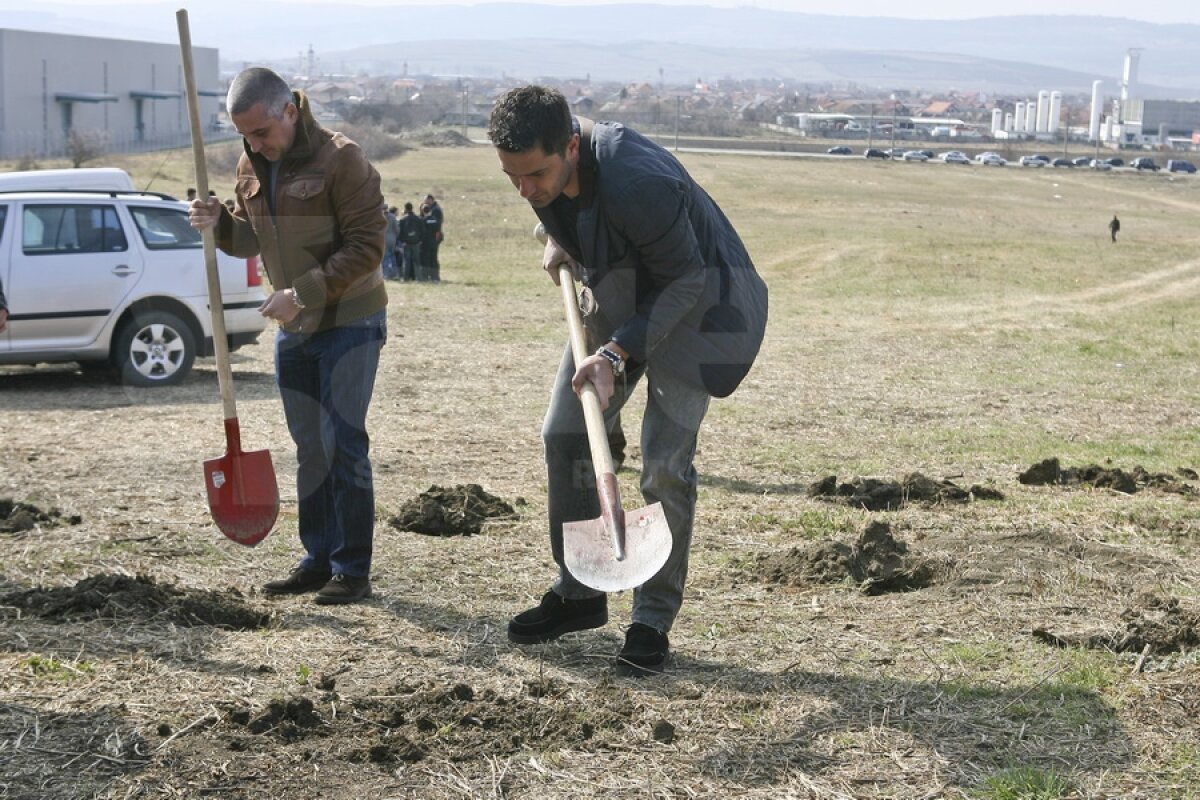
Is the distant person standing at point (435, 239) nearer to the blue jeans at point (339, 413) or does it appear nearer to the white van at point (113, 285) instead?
the white van at point (113, 285)

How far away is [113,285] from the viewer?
11609mm

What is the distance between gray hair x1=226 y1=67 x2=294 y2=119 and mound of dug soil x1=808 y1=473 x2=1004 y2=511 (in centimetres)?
382

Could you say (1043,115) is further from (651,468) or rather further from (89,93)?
(651,468)

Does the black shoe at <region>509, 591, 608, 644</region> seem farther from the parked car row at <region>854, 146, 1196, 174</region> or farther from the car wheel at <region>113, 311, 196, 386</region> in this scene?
the parked car row at <region>854, 146, 1196, 174</region>

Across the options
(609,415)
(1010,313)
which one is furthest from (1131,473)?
(1010,313)

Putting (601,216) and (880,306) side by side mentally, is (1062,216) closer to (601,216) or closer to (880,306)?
(880,306)

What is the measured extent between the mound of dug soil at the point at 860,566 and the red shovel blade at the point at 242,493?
2032mm

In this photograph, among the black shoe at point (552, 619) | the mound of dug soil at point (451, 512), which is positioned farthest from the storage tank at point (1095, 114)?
the black shoe at point (552, 619)

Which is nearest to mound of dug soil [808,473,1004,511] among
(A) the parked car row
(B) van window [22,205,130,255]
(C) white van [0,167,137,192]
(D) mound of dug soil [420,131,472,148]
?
(B) van window [22,205,130,255]

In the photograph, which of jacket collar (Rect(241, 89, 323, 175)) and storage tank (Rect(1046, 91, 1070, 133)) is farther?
storage tank (Rect(1046, 91, 1070, 133))

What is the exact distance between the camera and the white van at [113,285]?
11406 millimetres

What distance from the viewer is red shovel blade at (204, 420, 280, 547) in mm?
5512

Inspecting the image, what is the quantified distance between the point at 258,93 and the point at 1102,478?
5.30 meters

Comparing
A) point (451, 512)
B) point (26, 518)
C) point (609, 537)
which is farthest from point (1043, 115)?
point (609, 537)
